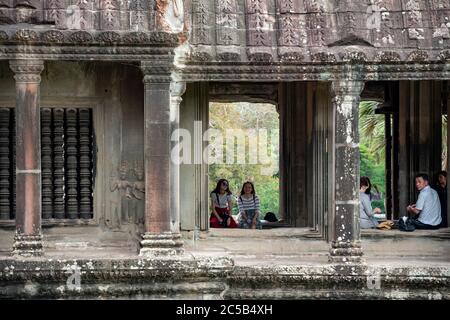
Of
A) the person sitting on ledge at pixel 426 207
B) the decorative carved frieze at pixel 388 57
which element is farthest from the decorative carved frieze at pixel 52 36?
the person sitting on ledge at pixel 426 207

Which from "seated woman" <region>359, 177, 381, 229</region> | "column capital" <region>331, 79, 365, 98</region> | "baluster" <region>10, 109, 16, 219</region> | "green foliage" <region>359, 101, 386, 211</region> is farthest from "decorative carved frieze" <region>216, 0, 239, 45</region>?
"green foliage" <region>359, 101, 386, 211</region>

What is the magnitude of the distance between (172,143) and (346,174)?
2178 mm

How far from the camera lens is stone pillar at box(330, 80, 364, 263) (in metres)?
13.9

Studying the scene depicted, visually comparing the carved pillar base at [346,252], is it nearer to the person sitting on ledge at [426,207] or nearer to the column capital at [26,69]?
the person sitting on ledge at [426,207]

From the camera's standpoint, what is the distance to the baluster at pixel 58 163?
1454 cm

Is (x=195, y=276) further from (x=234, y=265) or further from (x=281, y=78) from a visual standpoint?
(x=281, y=78)

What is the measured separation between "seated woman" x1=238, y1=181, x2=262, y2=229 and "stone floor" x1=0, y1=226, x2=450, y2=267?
1.64m

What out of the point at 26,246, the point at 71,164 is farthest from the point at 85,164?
the point at 26,246

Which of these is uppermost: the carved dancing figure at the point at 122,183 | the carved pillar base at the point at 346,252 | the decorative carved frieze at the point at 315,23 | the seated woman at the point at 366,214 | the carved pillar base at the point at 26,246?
the decorative carved frieze at the point at 315,23

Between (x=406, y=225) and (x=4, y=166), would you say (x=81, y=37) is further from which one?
(x=406, y=225)

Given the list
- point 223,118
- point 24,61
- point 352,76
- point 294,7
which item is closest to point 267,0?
point 294,7

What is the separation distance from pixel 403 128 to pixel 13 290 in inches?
283

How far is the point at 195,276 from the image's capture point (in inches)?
533

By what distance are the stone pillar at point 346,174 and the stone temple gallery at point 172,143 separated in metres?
0.02
